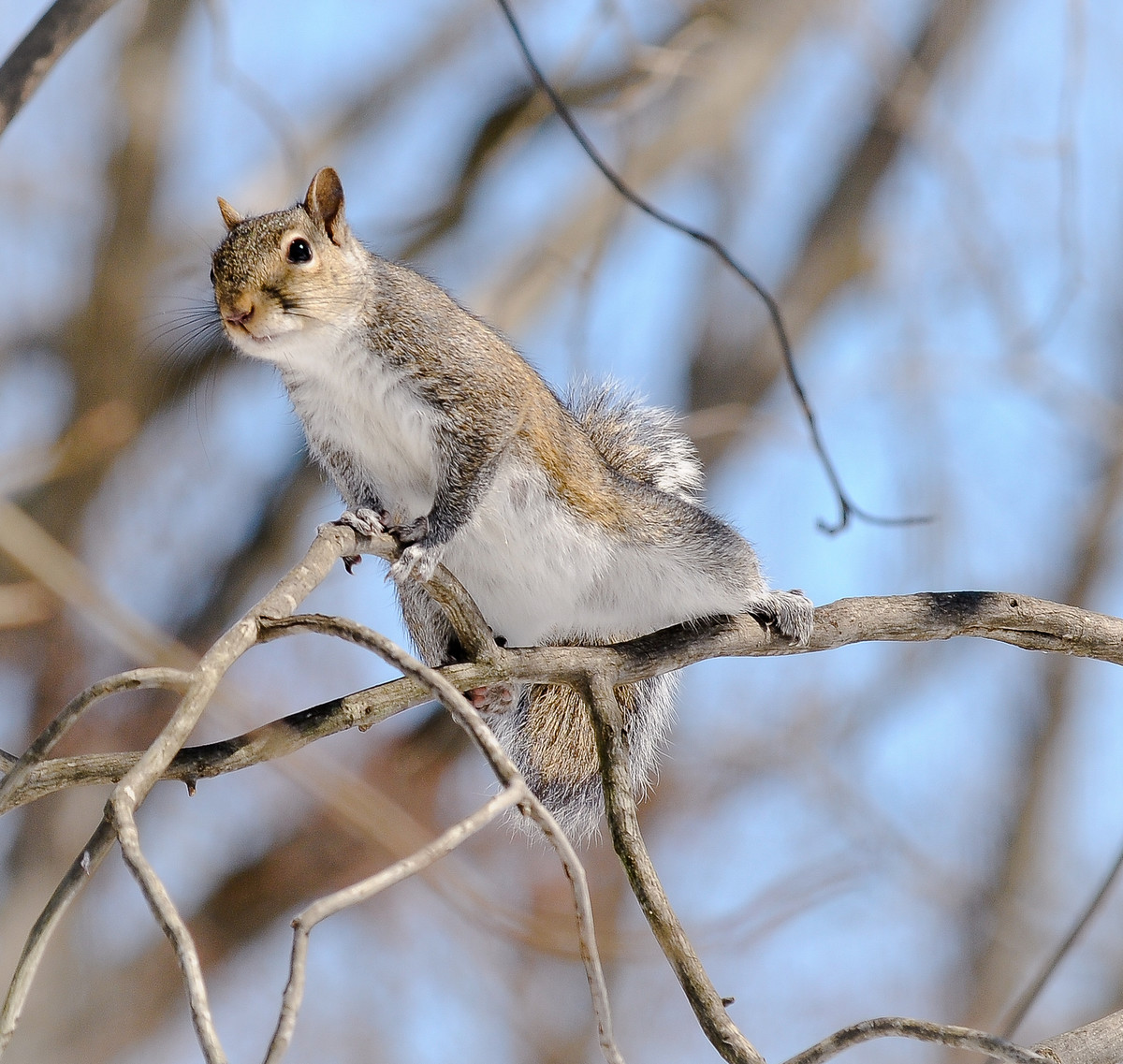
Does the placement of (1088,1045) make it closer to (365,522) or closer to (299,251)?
(365,522)

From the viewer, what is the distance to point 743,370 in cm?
423

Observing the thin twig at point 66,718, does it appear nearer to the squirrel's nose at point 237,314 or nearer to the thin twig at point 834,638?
the thin twig at point 834,638

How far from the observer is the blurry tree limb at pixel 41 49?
124 centimetres

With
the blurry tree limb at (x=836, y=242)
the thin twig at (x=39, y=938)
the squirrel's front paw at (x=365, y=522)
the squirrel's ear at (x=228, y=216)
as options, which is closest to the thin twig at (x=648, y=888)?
the squirrel's front paw at (x=365, y=522)

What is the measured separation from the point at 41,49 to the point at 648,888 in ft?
3.47

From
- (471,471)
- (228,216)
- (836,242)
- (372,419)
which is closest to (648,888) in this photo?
(471,471)

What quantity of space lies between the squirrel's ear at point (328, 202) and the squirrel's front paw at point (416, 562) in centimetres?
56

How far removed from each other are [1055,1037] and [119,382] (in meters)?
3.18

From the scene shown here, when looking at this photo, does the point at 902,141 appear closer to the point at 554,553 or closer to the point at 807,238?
the point at 807,238

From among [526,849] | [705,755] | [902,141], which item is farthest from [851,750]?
[902,141]

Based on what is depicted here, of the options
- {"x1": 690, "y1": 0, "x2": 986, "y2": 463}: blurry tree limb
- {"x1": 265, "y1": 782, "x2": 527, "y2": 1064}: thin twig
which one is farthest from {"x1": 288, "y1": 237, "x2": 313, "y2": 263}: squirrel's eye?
{"x1": 690, "y1": 0, "x2": 986, "y2": 463}: blurry tree limb

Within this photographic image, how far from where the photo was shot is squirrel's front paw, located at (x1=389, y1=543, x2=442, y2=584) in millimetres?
1443

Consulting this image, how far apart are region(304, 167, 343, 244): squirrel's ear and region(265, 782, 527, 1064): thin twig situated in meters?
1.26

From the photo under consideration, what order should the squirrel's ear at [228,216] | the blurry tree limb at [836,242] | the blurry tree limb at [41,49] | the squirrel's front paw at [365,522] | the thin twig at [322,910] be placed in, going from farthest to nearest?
the blurry tree limb at [836,242]
the squirrel's ear at [228,216]
the squirrel's front paw at [365,522]
the blurry tree limb at [41,49]
the thin twig at [322,910]
